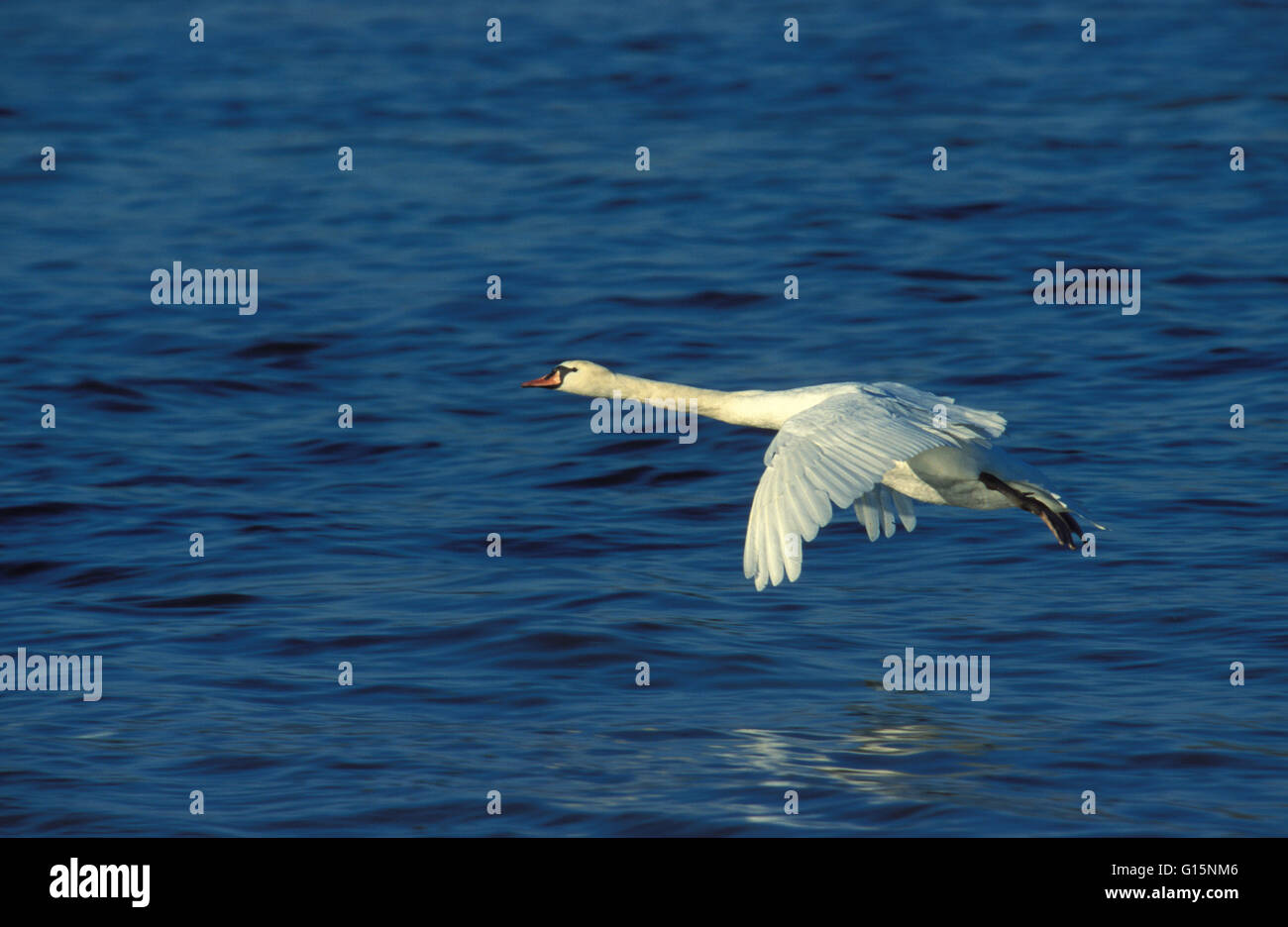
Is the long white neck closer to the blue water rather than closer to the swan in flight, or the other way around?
the swan in flight

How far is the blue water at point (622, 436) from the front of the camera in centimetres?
798

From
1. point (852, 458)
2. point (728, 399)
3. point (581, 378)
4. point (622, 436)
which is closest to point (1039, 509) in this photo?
point (728, 399)

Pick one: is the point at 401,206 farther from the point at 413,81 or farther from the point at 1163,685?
the point at 1163,685

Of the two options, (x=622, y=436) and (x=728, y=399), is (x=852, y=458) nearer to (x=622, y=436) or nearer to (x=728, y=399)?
(x=728, y=399)

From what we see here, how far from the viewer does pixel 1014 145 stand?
2005 cm

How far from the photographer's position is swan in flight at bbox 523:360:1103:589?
23.8 feet

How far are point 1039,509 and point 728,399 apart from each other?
1600mm

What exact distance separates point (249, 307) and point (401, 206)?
2.94 m

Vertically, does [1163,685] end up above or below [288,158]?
below

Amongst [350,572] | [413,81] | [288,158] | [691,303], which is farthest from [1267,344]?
[413,81]

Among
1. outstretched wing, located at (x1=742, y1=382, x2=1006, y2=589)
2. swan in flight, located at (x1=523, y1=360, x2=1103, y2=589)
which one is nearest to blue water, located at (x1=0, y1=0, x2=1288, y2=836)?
swan in flight, located at (x1=523, y1=360, x2=1103, y2=589)

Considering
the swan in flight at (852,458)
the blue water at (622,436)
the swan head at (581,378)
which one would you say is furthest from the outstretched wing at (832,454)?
the swan head at (581,378)

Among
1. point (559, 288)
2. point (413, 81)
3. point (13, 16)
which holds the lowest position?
point (559, 288)

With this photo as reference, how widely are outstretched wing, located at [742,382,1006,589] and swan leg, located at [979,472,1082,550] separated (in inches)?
11.7
